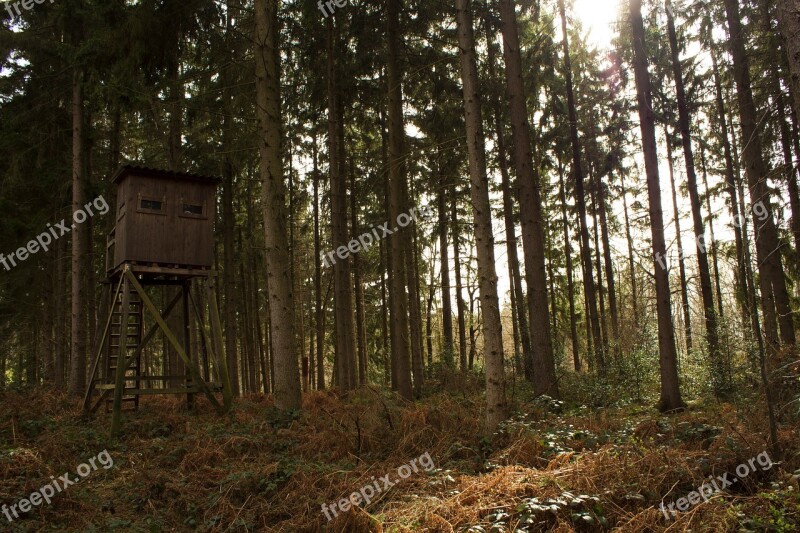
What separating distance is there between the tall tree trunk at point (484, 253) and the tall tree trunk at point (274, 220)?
4481mm

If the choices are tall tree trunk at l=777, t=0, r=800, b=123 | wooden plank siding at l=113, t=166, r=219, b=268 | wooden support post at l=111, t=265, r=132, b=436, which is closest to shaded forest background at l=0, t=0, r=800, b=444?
tall tree trunk at l=777, t=0, r=800, b=123

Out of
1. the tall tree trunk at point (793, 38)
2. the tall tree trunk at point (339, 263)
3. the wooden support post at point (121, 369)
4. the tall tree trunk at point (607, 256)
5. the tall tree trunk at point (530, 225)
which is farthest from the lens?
the tall tree trunk at point (607, 256)

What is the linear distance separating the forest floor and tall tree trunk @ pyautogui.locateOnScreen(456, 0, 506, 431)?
0.61 metres

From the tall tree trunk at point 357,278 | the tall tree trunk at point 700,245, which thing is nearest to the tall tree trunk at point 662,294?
the tall tree trunk at point 700,245

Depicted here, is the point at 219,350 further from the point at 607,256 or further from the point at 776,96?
the point at 607,256

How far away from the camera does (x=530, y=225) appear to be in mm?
11977

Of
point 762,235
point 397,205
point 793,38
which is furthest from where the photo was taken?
point 397,205

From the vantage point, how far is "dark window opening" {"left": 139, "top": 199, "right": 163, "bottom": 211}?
1148cm

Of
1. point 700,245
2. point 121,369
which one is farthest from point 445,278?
point 121,369

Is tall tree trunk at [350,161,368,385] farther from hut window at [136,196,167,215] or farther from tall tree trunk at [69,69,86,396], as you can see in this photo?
tall tree trunk at [69,69,86,396]

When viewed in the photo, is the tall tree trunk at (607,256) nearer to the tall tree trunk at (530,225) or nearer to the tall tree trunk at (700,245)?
the tall tree trunk at (700,245)

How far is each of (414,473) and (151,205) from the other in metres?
8.59

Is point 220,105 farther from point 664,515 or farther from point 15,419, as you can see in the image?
point 664,515

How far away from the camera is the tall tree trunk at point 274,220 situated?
1072 cm
